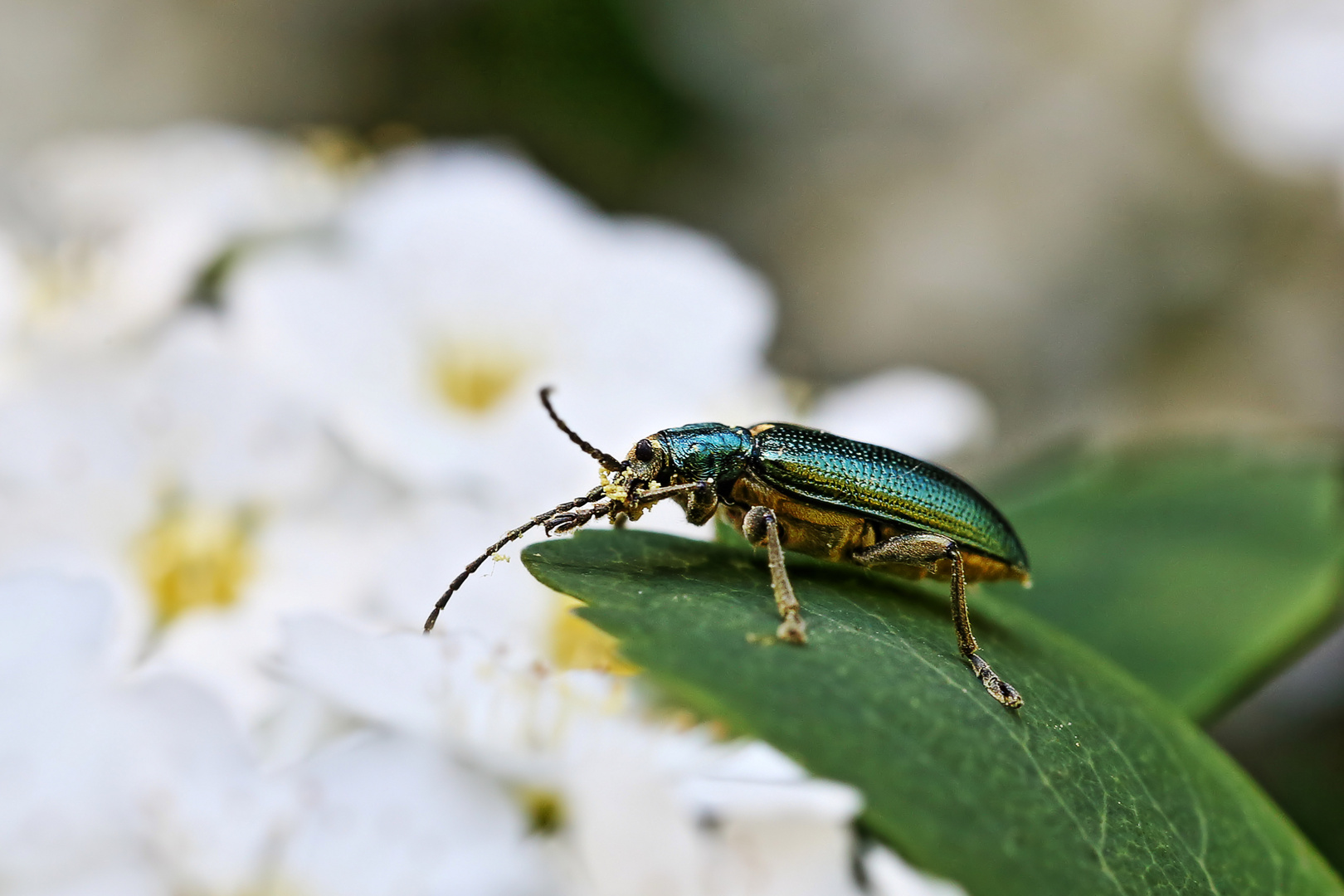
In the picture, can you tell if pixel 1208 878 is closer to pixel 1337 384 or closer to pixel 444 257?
pixel 444 257

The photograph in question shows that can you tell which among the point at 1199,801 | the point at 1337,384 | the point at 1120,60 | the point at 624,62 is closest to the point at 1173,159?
the point at 1120,60

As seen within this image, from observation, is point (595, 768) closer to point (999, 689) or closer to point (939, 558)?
point (999, 689)

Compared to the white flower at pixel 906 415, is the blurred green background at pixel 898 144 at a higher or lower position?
higher

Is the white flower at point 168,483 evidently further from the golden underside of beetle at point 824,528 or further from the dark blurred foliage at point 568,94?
the dark blurred foliage at point 568,94

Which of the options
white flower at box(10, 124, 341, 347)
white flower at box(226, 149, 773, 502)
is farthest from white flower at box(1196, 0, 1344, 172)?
white flower at box(10, 124, 341, 347)

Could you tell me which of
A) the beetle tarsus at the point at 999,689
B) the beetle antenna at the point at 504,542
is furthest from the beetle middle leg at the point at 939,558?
the beetle antenna at the point at 504,542

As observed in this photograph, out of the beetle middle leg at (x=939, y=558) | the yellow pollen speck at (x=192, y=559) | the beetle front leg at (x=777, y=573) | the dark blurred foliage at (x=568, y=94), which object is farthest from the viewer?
the dark blurred foliage at (x=568, y=94)
